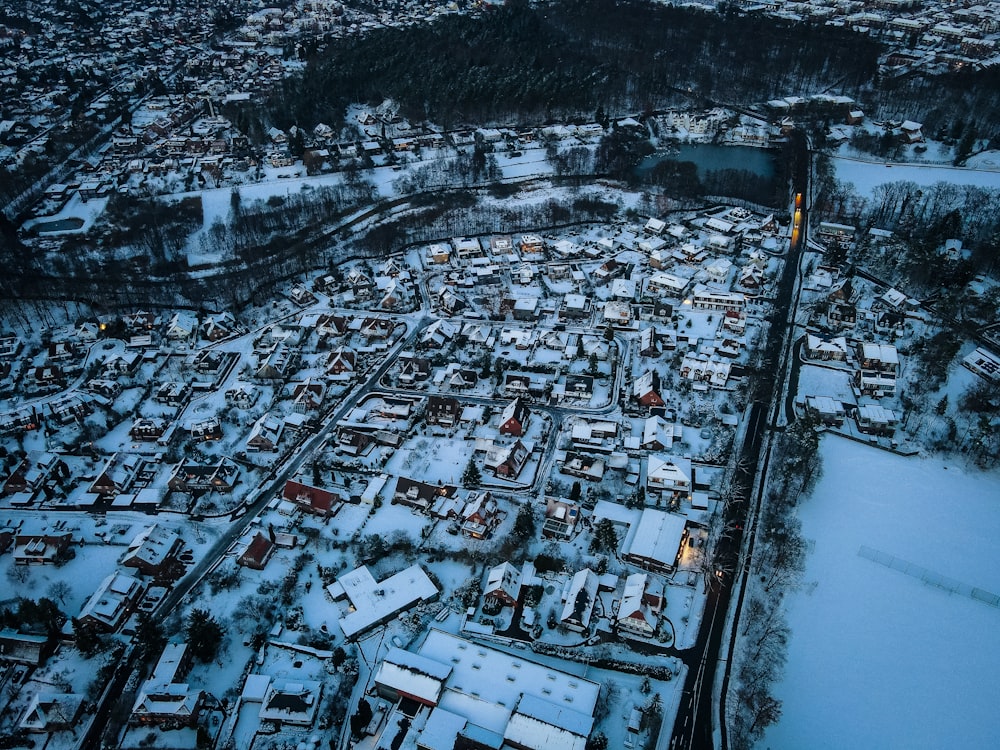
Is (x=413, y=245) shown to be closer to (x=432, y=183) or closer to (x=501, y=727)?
(x=432, y=183)

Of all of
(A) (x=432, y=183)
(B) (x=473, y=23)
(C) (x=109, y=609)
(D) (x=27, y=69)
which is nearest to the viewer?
(C) (x=109, y=609)

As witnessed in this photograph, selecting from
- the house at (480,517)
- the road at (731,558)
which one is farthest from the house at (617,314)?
the house at (480,517)

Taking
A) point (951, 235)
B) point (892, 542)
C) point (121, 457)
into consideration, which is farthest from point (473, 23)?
point (892, 542)

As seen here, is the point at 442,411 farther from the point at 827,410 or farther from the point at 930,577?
the point at 930,577

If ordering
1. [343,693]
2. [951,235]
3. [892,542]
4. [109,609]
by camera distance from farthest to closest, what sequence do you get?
1. [951,235]
2. [892,542]
3. [109,609]
4. [343,693]

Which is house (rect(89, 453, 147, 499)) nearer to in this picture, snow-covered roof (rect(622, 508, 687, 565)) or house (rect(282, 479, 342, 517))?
house (rect(282, 479, 342, 517))

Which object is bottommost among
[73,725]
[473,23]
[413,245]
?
[73,725]

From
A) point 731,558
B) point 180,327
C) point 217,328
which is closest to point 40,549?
point 180,327
